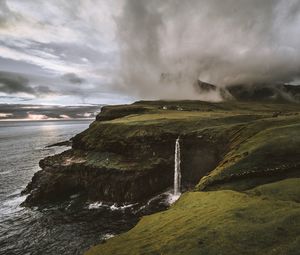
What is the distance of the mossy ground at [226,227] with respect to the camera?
19.6 m

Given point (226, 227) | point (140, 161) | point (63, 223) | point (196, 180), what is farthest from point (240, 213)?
point (140, 161)

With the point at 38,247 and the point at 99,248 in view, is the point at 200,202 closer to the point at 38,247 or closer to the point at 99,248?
the point at 99,248

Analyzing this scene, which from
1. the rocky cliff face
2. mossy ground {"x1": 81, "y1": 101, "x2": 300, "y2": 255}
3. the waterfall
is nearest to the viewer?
mossy ground {"x1": 81, "y1": 101, "x2": 300, "y2": 255}

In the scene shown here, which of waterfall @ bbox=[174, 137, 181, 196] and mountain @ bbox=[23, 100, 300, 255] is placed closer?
mountain @ bbox=[23, 100, 300, 255]

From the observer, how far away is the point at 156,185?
2320 inches

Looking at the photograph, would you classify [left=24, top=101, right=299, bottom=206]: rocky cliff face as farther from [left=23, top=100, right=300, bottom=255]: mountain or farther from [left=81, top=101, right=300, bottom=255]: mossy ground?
[left=81, top=101, right=300, bottom=255]: mossy ground

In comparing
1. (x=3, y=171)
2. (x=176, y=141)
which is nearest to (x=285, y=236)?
(x=176, y=141)

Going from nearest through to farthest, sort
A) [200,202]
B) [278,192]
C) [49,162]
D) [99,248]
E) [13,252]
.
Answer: [99,248] → [278,192] → [200,202] → [13,252] → [49,162]

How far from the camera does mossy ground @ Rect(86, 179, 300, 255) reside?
19.6 metres

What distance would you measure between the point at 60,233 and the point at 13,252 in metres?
7.23

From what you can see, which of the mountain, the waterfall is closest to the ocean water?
the waterfall

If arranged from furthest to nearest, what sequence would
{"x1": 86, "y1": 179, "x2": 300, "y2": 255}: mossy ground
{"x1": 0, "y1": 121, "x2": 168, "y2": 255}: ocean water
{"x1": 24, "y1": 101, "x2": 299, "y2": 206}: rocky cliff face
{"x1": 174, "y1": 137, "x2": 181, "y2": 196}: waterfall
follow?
{"x1": 24, "y1": 101, "x2": 299, "y2": 206}: rocky cliff face
{"x1": 174, "y1": 137, "x2": 181, "y2": 196}: waterfall
{"x1": 0, "y1": 121, "x2": 168, "y2": 255}: ocean water
{"x1": 86, "y1": 179, "x2": 300, "y2": 255}: mossy ground

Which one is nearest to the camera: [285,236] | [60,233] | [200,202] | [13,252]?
[285,236]

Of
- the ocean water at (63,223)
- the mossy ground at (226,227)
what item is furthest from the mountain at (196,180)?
the ocean water at (63,223)
